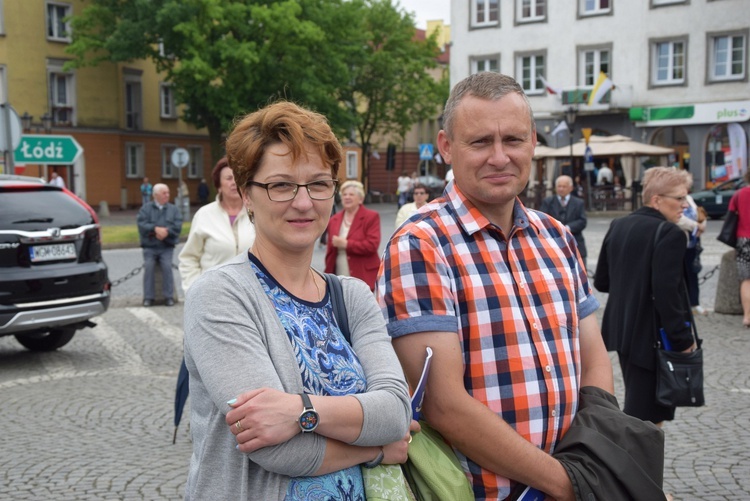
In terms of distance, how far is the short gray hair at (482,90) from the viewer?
238 centimetres

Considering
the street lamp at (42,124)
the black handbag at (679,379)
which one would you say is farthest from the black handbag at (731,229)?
the street lamp at (42,124)

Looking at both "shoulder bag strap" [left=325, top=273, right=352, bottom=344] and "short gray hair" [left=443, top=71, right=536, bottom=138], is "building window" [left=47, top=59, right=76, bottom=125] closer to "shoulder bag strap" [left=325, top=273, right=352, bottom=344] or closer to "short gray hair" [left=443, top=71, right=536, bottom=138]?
"short gray hair" [left=443, top=71, right=536, bottom=138]

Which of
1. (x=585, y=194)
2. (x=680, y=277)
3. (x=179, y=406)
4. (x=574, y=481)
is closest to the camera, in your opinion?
(x=574, y=481)

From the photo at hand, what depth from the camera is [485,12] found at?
4216 centimetres

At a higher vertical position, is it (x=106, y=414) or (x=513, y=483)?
(x=513, y=483)

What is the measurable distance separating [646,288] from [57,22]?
39859 mm

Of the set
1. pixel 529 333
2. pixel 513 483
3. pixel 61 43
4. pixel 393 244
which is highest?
pixel 61 43

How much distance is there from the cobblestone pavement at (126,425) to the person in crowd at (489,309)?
2999 millimetres

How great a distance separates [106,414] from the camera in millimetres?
6793

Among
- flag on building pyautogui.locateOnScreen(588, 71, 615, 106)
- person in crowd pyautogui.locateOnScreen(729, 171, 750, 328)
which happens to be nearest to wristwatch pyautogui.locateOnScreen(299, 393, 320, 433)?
person in crowd pyautogui.locateOnScreen(729, 171, 750, 328)

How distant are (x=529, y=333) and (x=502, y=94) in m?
0.67

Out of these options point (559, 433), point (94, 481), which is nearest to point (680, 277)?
point (559, 433)

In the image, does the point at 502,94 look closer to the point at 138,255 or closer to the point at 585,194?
the point at 138,255

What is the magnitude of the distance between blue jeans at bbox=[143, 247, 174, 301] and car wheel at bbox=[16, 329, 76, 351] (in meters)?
3.47
